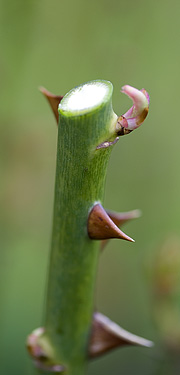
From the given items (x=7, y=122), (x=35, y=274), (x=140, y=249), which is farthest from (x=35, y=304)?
(x=7, y=122)

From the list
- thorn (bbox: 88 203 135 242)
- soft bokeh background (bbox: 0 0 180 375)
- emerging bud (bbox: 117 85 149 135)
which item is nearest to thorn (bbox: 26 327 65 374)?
thorn (bbox: 88 203 135 242)

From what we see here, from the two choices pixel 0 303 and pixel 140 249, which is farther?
pixel 140 249

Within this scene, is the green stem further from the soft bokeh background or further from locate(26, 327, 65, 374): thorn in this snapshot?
the soft bokeh background

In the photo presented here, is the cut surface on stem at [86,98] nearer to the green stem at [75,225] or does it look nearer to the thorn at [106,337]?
the green stem at [75,225]

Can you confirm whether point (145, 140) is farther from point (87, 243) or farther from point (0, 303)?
point (87, 243)

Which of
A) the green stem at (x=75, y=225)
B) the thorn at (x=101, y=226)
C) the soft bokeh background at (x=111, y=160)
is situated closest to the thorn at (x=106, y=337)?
the green stem at (x=75, y=225)

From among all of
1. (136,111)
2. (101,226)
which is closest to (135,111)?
(136,111)
